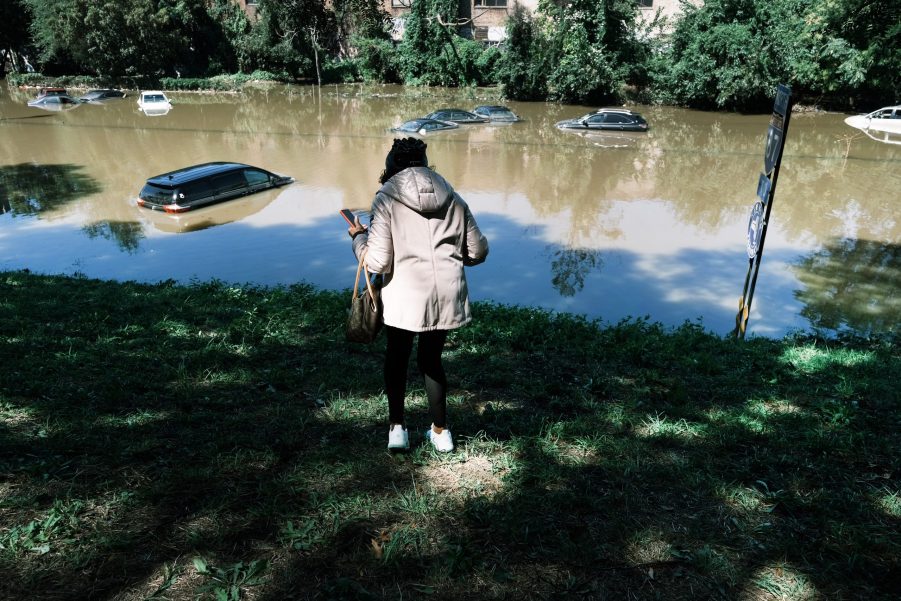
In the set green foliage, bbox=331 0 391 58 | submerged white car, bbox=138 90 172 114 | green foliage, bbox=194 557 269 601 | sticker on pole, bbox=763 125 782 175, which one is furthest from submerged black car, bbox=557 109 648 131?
green foliage, bbox=194 557 269 601

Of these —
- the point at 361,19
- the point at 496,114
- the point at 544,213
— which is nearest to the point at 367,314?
the point at 544,213

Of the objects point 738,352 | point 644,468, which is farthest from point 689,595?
point 738,352

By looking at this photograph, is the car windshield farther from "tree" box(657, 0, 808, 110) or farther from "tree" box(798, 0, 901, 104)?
"tree" box(657, 0, 808, 110)

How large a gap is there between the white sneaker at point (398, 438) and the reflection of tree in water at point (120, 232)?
12.9 metres

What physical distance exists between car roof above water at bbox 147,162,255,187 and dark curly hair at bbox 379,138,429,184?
15.1 meters

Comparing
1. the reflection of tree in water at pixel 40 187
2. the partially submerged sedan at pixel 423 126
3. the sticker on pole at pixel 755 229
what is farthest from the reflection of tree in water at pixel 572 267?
the partially submerged sedan at pixel 423 126

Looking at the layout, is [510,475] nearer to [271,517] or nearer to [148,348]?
[271,517]

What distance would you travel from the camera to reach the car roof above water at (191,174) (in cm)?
1675

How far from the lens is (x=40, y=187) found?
20125 mm

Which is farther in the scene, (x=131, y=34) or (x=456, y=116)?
(x=131, y=34)

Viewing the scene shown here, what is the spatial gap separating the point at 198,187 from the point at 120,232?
7.77 ft

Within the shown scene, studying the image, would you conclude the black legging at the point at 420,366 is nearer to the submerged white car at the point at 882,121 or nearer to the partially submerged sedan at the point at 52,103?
the submerged white car at the point at 882,121

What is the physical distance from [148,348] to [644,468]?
4459 millimetres

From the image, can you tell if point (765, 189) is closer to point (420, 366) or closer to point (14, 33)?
point (420, 366)
